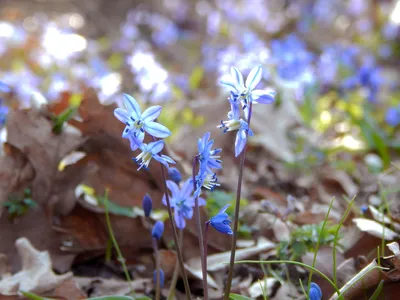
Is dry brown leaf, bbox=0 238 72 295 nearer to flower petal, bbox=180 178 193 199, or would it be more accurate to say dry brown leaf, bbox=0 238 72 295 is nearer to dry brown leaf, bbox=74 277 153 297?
dry brown leaf, bbox=74 277 153 297

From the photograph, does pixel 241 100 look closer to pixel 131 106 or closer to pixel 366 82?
pixel 131 106

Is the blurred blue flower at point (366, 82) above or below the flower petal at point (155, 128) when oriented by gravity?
below

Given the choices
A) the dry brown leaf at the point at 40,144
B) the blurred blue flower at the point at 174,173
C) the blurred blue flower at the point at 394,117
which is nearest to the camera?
the blurred blue flower at the point at 174,173

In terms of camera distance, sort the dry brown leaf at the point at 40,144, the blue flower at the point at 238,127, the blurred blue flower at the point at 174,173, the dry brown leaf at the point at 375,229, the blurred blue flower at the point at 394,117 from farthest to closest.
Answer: the blurred blue flower at the point at 394,117 < the dry brown leaf at the point at 40,144 < the dry brown leaf at the point at 375,229 < the blurred blue flower at the point at 174,173 < the blue flower at the point at 238,127

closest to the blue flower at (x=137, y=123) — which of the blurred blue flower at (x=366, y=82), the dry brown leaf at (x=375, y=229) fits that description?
the dry brown leaf at (x=375, y=229)

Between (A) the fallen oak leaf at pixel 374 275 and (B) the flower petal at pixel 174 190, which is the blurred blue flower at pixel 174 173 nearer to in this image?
(B) the flower petal at pixel 174 190

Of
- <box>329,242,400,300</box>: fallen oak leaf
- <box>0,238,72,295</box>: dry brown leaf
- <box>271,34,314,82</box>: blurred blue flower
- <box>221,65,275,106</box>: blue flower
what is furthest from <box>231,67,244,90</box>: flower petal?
<box>271,34,314,82</box>: blurred blue flower


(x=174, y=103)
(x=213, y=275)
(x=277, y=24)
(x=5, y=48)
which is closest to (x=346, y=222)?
(x=213, y=275)
